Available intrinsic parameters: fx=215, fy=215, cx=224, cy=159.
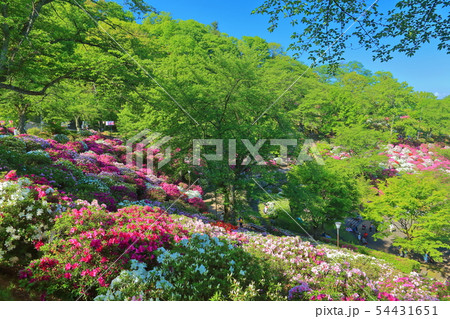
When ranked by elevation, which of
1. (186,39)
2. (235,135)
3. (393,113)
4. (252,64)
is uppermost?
(186,39)

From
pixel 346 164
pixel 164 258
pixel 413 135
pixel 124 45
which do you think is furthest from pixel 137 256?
pixel 413 135

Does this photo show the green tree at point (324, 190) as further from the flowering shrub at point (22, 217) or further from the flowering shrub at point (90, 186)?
the flowering shrub at point (22, 217)

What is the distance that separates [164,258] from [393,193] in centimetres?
1986

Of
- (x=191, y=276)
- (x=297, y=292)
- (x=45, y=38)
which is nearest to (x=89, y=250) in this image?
(x=191, y=276)

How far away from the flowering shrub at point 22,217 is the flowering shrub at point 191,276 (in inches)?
74.5

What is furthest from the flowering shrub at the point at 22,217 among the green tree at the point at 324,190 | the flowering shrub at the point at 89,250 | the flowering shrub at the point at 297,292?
the green tree at the point at 324,190

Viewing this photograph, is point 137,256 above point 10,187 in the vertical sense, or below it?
below

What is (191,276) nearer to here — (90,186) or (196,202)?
(90,186)

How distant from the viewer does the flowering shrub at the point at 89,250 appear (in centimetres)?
325

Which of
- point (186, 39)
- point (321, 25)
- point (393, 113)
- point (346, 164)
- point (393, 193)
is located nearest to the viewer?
point (321, 25)

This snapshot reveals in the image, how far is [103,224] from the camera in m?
4.41

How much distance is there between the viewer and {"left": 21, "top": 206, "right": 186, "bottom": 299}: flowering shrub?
325 cm

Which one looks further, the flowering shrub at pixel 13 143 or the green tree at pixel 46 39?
the flowering shrub at pixel 13 143

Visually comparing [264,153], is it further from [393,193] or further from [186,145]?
[393,193]
